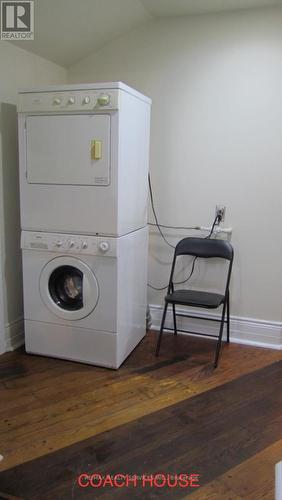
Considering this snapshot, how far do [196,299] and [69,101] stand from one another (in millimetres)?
1502

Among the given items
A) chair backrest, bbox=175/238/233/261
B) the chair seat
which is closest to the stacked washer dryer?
the chair seat

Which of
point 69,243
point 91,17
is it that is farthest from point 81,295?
point 91,17

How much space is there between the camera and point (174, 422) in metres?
2.13

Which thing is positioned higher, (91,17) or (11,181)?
(91,17)

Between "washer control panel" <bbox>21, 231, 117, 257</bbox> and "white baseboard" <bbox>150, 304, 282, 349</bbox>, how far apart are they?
103cm

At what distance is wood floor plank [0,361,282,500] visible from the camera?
1700 mm

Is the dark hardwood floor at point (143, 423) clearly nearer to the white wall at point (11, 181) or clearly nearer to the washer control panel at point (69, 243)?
the white wall at point (11, 181)

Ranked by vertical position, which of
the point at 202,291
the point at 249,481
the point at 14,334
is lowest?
the point at 249,481

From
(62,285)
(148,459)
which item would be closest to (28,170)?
(62,285)

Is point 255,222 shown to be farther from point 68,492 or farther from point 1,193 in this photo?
point 68,492

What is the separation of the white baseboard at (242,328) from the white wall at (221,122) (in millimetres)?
68

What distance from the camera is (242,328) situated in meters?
3.12

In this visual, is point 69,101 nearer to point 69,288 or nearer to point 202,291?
point 69,288

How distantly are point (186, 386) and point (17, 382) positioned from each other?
3.34 feet
